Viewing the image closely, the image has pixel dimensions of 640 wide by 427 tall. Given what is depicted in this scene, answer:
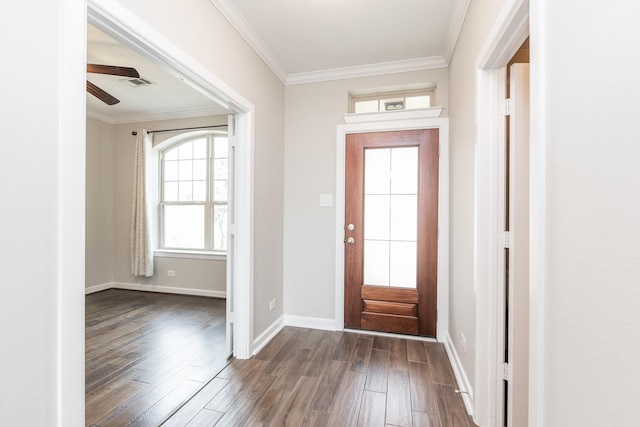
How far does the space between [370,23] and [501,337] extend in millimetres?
2449

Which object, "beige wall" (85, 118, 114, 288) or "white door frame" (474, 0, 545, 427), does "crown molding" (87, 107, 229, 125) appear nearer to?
"beige wall" (85, 118, 114, 288)

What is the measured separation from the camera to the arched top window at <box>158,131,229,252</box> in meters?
4.41

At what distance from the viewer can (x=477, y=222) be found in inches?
66.1

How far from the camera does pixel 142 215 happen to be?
439 cm

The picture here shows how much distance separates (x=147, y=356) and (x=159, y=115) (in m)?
3.60

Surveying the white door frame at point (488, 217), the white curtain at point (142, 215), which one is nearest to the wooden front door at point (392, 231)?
the white door frame at point (488, 217)

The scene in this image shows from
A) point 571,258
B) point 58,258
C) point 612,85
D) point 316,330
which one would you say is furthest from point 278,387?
point 612,85

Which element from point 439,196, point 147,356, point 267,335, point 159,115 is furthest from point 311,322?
point 159,115

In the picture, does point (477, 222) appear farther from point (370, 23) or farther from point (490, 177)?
point (370, 23)

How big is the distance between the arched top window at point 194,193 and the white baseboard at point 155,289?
650 mm

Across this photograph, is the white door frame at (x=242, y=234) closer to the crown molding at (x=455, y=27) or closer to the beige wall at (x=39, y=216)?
the beige wall at (x=39, y=216)

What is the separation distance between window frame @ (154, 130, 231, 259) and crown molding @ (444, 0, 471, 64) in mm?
3143

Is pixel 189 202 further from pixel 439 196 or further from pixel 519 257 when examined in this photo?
pixel 519 257

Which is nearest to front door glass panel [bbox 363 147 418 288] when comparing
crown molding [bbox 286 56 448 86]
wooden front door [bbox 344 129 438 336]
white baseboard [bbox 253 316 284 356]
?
wooden front door [bbox 344 129 438 336]
